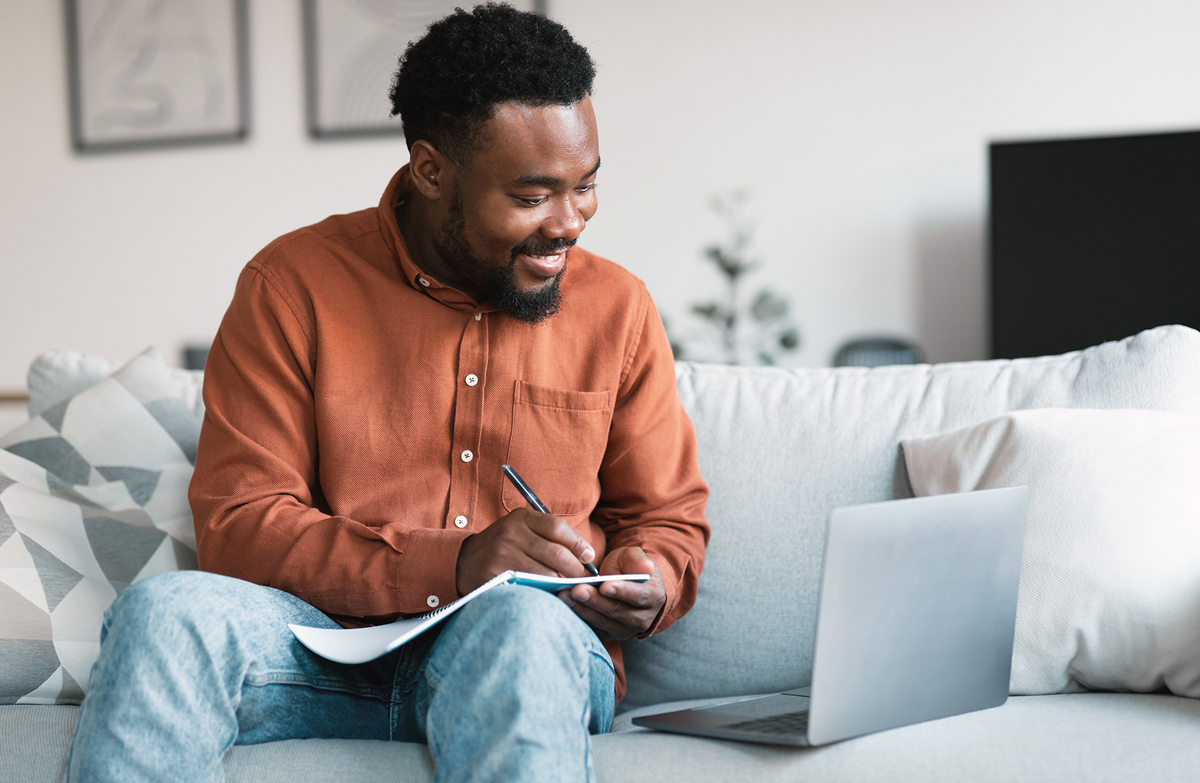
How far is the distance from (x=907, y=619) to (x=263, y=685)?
643 millimetres

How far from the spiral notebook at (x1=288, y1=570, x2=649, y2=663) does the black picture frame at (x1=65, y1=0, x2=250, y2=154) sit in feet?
7.79

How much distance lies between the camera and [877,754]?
0.94m

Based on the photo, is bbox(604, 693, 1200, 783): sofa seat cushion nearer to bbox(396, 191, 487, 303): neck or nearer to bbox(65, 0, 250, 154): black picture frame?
bbox(396, 191, 487, 303): neck

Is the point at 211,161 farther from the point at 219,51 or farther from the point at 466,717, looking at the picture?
the point at 466,717

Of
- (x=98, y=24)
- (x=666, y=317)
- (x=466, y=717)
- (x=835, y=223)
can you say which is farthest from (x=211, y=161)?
(x=466, y=717)

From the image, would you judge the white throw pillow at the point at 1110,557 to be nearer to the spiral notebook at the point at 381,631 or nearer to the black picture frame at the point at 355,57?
the spiral notebook at the point at 381,631

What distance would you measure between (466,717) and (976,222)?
7.40 feet

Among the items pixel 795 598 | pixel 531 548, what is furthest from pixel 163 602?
pixel 795 598

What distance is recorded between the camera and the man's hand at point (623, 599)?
3.47 feet

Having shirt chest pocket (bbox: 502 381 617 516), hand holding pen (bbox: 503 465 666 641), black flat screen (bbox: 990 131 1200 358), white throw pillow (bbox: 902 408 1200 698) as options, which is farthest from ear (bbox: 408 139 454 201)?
black flat screen (bbox: 990 131 1200 358)

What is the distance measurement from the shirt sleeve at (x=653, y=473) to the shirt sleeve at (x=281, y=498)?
0.89 feet

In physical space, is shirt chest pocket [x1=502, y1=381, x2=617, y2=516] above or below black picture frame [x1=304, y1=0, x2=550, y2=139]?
below

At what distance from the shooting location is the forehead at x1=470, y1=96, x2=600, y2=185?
1.16 metres

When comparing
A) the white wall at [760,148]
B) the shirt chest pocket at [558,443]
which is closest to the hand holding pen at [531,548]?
the shirt chest pocket at [558,443]
